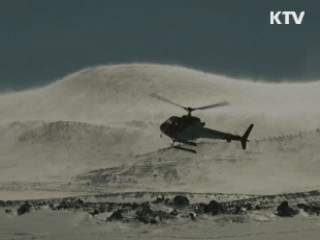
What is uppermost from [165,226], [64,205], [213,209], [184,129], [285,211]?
[184,129]

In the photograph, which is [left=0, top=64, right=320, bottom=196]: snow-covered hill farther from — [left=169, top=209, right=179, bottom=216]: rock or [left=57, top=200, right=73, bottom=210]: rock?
[left=169, top=209, right=179, bottom=216]: rock

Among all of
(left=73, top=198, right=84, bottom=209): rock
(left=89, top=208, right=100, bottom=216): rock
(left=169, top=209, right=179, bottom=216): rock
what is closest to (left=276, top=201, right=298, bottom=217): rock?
(left=169, top=209, right=179, bottom=216): rock

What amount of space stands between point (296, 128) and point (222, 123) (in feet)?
33.2

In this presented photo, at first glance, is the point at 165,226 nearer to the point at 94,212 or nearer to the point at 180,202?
the point at 94,212

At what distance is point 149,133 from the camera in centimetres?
9194

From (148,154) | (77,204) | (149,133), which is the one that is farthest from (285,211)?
(149,133)

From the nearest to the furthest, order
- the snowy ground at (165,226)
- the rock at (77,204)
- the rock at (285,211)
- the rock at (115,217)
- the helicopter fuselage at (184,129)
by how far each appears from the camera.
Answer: the snowy ground at (165,226) < the rock at (115,217) < the rock at (285,211) < the rock at (77,204) < the helicopter fuselage at (184,129)

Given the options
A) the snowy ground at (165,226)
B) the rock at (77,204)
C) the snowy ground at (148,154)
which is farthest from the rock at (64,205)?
the snowy ground at (165,226)

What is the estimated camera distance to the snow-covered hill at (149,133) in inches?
2667

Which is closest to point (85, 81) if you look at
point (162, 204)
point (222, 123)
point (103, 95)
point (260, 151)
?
point (103, 95)

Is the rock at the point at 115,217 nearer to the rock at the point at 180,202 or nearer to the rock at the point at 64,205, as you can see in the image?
the rock at the point at 180,202

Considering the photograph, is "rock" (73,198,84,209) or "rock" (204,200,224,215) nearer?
"rock" (204,200,224,215)

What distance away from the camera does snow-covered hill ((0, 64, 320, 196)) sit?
6775 centimetres

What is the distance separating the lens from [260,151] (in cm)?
7525
